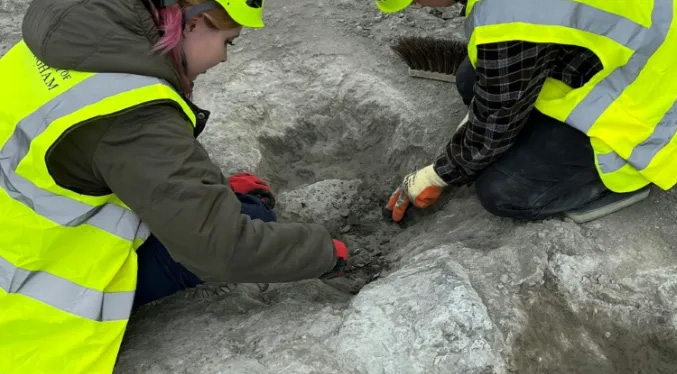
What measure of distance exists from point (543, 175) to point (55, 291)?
1.51 meters

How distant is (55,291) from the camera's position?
5.54ft

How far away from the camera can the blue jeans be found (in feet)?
6.42

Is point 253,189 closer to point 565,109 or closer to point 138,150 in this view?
point 138,150

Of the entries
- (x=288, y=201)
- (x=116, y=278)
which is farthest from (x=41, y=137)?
(x=288, y=201)

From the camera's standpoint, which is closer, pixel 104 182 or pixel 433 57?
pixel 104 182

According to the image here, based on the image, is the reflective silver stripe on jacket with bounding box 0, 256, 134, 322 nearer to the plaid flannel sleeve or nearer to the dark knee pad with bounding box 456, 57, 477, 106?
the plaid flannel sleeve

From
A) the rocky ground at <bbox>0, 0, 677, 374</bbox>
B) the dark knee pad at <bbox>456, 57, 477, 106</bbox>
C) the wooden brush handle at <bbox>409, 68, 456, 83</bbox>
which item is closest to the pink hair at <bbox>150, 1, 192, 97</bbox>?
the rocky ground at <bbox>0, 0, 677, 374</bbox>

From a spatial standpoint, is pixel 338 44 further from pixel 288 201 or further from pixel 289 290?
pixel 289 290

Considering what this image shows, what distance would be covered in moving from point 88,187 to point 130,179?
0.59 feet

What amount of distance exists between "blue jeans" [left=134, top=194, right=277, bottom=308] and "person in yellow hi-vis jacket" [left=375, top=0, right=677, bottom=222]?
2.72ft

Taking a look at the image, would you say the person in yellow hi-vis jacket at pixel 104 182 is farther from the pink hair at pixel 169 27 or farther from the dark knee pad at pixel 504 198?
the dark knee pad at pixel 504 198

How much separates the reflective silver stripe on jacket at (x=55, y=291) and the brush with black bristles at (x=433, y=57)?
176 centimetres

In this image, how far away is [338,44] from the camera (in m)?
3.26

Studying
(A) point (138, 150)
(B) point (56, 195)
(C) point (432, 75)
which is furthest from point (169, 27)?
(C) point (432, 75)
